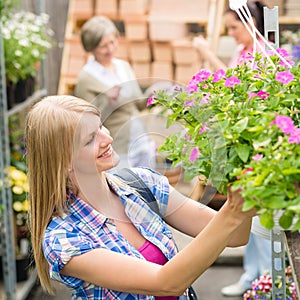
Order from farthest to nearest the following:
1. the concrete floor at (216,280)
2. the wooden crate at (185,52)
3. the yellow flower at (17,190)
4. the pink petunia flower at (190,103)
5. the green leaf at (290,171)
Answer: the wooden crate at (185,52) → the concrete floor at (216,280) → the yellow flower at (17,190) → the pink petunia flower at (190,103) → the green leaf at (290,171)

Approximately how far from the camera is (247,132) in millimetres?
1072

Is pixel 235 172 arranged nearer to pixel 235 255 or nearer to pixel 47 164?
pixel 47 164

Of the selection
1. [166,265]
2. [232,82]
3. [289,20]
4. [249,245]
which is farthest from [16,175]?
[232,82]

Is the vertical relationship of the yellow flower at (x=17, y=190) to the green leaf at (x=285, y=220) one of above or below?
below

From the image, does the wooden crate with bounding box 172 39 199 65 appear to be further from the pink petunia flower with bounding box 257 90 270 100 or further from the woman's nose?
the pink petunia flower with bounding box 257 90 270 100

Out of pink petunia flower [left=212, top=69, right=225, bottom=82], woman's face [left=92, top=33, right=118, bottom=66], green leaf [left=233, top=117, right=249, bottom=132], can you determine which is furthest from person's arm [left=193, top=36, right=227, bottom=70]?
green leaf [left=233, top=117, right=249, bottom=132]

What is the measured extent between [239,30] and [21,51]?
1144 millimetres

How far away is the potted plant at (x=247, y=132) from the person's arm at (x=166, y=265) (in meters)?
0.07

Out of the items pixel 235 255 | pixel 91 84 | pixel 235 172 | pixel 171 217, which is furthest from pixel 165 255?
pixel 235 255

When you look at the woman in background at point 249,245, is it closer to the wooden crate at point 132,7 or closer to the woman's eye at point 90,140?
the wooden crate at point 132,7

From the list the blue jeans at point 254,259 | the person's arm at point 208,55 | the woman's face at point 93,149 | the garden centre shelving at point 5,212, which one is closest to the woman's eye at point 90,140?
the woman's face at point 93,149

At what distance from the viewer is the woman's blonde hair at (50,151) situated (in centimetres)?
148

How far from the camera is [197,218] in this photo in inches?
63.1

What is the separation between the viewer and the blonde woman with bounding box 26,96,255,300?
1428 millimetres
